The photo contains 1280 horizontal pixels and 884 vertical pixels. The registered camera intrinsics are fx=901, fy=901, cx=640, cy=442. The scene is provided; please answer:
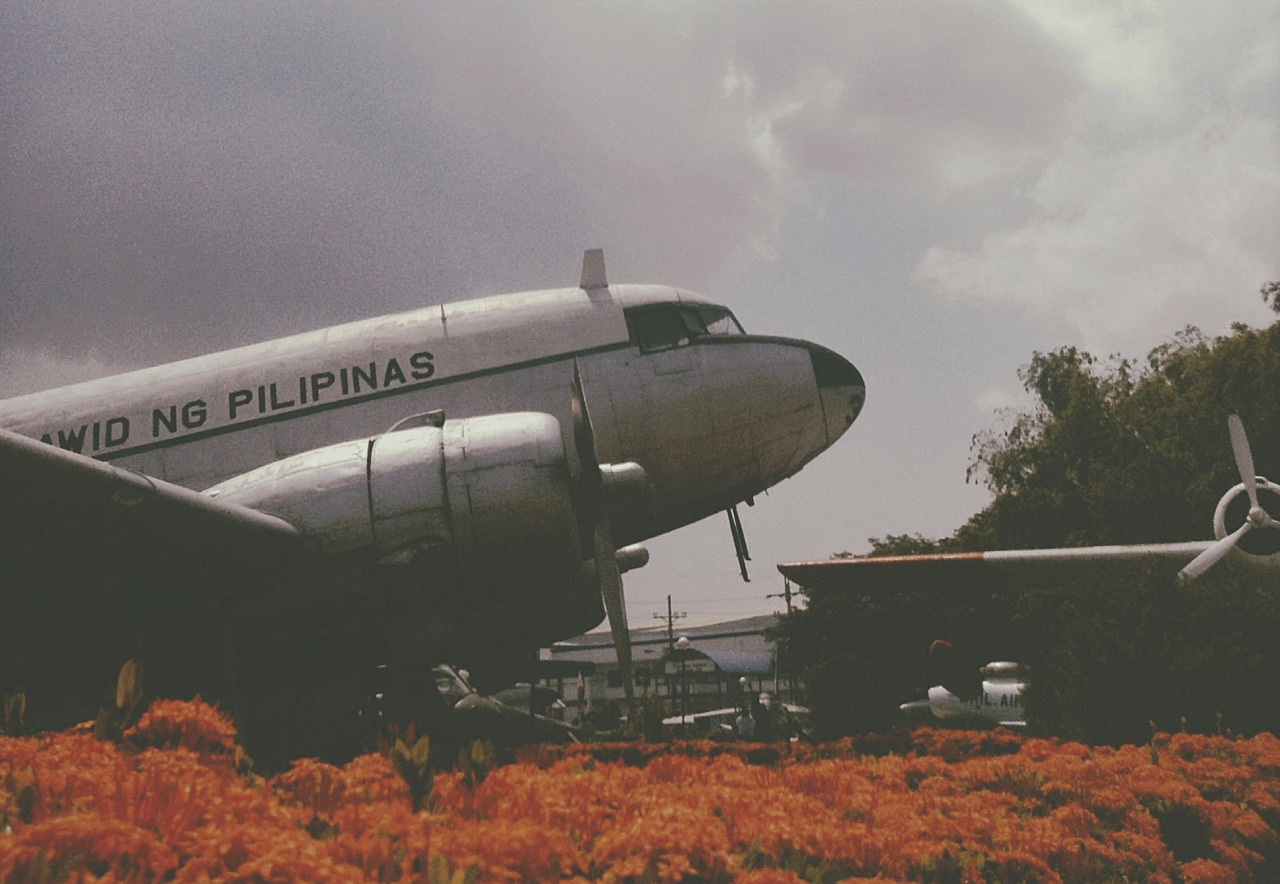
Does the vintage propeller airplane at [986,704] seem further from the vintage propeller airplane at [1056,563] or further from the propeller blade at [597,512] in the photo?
the propeller blade at [597,512]

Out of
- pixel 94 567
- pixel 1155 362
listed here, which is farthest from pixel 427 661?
pixel 1155 362

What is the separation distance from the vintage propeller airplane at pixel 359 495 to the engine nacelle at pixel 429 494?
0.07 feet

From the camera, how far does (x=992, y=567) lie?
1719 centimetres

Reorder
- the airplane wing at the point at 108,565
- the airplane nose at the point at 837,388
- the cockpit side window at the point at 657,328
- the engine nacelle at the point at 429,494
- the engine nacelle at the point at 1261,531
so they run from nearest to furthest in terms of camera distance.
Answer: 1. the airplane wing at the point at 108,565
2. the engine nacelle at the point at 429,494
3. the cockpit side window at the point at 657,328
4. the airplane nose at the point at 837,388
5. the engine nacelle at the point at 1261,531

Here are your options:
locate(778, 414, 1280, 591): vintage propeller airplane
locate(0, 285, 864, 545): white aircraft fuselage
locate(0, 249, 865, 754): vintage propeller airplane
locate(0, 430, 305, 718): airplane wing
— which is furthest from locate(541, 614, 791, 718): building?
locate(0, 430, 305, 718): airplane wing

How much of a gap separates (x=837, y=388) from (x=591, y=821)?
1117 centimetres

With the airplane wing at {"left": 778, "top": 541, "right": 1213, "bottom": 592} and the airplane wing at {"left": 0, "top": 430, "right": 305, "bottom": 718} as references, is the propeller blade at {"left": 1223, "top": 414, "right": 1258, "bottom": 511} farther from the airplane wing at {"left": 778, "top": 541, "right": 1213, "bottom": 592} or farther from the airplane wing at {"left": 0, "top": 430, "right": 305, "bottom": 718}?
the airplane wing at {"left": 0, "top": 430, "right": 305, "bottom": 718}

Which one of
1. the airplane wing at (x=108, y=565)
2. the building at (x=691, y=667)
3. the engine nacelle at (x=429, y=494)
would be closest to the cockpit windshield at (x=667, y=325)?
the engine nacelle at (x=429, y=494)

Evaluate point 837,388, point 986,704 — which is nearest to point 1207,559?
point 837,388

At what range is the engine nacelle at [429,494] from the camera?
26.3 ft

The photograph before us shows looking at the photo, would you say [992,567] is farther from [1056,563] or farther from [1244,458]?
[1244,458]

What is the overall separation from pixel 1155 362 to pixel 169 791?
4805 centimetres

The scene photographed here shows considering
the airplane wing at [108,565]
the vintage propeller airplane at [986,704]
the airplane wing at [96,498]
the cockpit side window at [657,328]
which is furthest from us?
the vintage propeller airplane at [986,704]

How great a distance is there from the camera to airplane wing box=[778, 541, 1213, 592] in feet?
52.4
